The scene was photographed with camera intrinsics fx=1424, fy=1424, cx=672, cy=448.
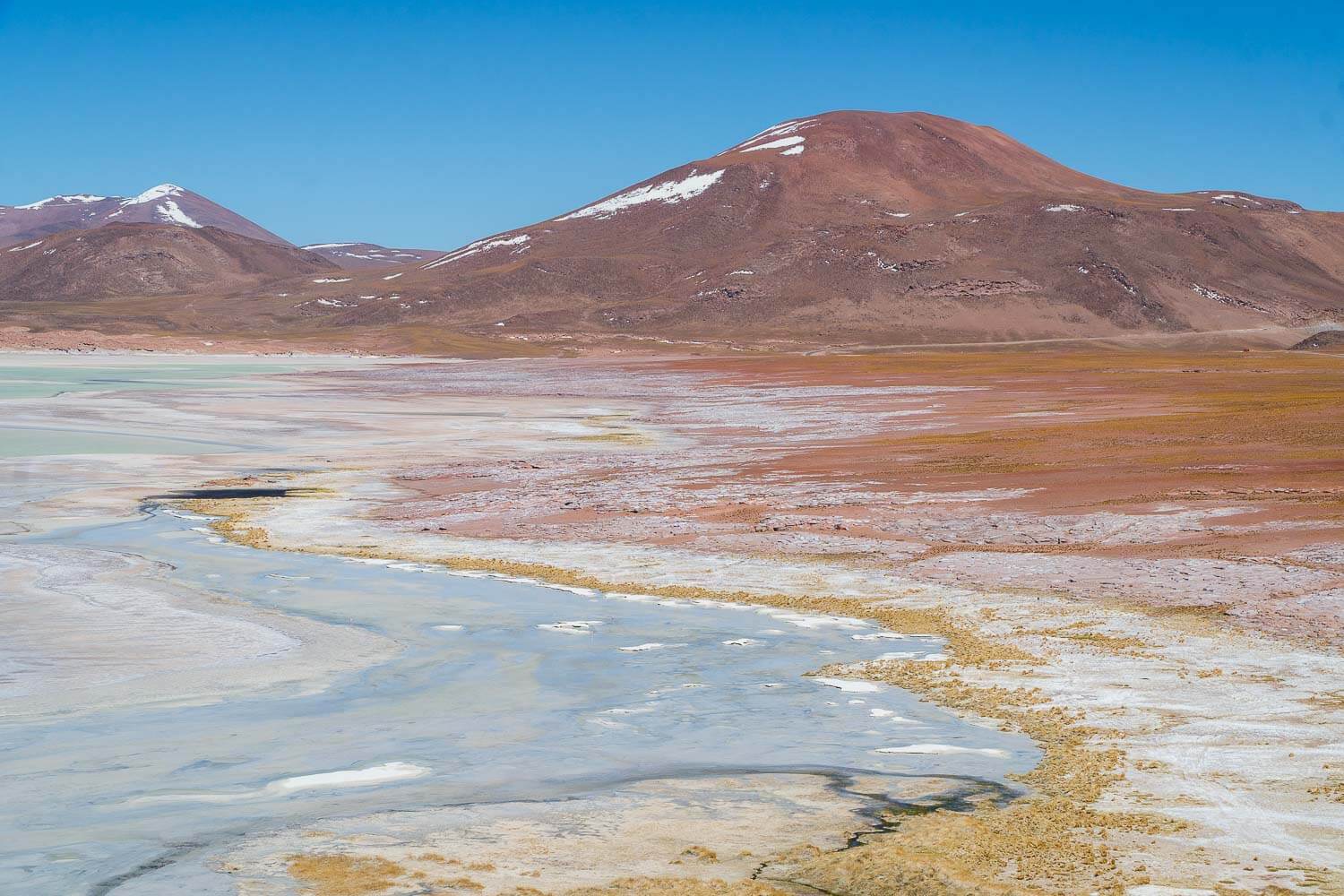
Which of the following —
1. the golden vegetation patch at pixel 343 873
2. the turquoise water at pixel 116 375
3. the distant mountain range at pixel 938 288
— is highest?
the distant mountain range at pixel 938 288

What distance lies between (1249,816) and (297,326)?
19327 cm

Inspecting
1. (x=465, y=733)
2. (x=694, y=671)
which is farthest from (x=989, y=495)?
(x=465, y=733)

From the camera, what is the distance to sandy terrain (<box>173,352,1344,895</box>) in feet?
24.4

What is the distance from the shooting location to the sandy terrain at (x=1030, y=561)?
24.4 feet

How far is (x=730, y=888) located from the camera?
6758 millimetres

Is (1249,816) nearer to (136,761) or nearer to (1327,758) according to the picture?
(1327,758)

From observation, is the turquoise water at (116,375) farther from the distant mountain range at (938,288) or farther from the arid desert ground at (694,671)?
the distant mountain range at (938,288)

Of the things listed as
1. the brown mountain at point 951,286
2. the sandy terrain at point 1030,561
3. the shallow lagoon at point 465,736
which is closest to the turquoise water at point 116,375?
the sandy terrain at point 1030,561

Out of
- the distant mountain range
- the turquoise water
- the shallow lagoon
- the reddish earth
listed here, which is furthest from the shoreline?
the distant mountain range

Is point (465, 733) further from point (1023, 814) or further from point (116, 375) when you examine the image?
point (116, 375)

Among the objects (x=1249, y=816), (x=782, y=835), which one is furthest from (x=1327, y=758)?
(x=782, y=835)

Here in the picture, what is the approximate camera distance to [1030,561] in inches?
675

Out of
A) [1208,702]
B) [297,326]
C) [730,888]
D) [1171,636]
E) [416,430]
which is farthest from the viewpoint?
[297,326]

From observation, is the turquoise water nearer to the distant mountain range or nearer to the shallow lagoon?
the shallow lagoon
